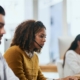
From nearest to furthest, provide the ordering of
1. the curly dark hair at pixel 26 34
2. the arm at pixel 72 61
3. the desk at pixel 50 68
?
the curly dark hair at pixel 26 34, the arm at pixel 72 61, the desk at pixel 50 68

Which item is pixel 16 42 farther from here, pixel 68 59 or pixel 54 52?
pixel 54 52


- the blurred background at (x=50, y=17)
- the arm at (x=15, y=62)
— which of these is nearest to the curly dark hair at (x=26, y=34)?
the arm at (x=15, y=62)

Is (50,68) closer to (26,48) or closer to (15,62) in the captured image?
(26,48)

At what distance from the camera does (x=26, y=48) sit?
1872mm

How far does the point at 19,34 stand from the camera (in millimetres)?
1864

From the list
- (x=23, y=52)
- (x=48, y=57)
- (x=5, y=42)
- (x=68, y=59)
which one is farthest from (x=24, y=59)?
(x=48, y=57)

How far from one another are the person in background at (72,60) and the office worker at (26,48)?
39.3 inches

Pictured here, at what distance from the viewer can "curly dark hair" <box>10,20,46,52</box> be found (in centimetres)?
185

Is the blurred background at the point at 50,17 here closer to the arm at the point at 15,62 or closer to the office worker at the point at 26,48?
the office worker at the point at 26,48

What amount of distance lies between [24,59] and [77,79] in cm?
50

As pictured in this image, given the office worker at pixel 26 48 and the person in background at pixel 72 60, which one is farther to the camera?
the person in background at pixel 72 60

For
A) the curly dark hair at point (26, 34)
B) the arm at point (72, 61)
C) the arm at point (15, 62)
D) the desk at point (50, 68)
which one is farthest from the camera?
the desk at point (50, 68)

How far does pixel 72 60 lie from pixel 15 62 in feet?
4.23

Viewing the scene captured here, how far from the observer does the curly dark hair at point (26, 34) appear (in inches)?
72.9
